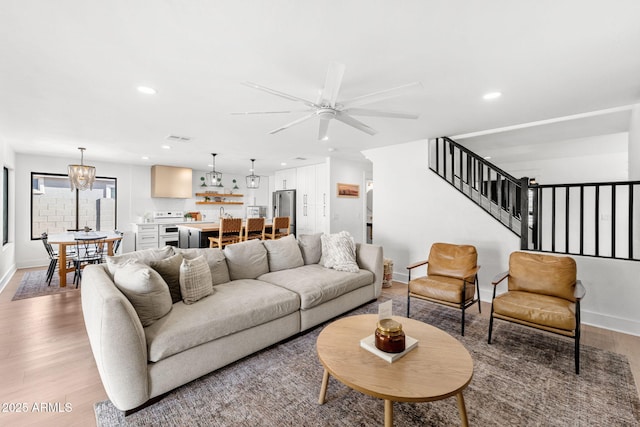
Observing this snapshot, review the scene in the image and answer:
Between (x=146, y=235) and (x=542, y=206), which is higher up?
(x=542, y=206)

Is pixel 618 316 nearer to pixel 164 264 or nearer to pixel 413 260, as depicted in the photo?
pixel 413 260

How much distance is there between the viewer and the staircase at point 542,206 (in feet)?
10.2

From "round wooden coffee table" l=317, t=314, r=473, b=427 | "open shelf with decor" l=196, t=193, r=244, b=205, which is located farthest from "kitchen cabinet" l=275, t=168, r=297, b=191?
"round wooden coffee table" l=317, t=314, r=473, b=427

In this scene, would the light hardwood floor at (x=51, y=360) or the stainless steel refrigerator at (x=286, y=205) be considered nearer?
the light hardwood floor at (x=51, y=360)

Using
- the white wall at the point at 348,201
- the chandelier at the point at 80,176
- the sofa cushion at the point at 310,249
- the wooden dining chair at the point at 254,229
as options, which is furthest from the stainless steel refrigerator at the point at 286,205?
the chandelier at the point at 80,176

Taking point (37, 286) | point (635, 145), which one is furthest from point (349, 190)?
point (37, 286)

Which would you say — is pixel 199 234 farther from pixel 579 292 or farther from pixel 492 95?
pixel 579 292

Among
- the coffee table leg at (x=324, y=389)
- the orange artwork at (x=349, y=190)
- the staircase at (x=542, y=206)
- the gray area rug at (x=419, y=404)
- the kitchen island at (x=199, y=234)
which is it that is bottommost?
the gray area rug at (x=419, y=404)

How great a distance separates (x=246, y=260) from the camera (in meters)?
3.25

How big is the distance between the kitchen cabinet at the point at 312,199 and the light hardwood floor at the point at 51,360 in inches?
151

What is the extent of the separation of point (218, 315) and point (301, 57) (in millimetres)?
2034

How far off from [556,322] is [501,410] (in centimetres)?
98

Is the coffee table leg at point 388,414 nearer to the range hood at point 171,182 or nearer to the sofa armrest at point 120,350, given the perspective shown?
the sofa armrest at point 120,350

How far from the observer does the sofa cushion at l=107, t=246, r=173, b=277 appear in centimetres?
230
